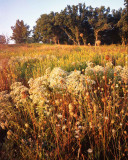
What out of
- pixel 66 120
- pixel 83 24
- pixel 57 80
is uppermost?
pixel 83 24

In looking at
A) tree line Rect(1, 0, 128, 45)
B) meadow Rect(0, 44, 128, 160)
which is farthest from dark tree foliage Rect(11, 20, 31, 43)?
meadow Rect(0, 44, 128, 160)

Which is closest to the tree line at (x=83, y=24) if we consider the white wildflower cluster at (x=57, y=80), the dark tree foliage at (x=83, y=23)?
the dark tree foliage at (x=83, y=23)

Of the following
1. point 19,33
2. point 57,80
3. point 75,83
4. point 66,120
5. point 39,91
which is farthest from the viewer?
point 19,33

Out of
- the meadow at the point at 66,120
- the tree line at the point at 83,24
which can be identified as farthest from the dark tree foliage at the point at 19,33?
the meadow at the point at 66,120

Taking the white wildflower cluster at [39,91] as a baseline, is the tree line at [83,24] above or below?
above

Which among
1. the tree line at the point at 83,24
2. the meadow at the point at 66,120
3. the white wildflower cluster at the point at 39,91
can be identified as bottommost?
the meadow at the point at 66,120

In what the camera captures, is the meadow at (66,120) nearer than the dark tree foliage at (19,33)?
Yes

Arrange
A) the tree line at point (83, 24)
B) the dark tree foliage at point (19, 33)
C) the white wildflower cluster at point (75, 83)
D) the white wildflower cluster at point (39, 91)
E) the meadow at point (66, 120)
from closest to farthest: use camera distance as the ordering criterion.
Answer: the meadow at point (66, 120) < the white wildflower cluster at point (39, 91) < the white wildflower cluster at point (75, 83) < the tree line at point (83, 24) < the dark tree foliage at point (19, 33)

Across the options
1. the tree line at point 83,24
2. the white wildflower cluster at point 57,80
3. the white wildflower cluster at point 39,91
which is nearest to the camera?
the white wildflower cluster at point 39,91

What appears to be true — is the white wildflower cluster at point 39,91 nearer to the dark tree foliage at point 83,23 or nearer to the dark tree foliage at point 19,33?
the dark tree foliage at point 83,23

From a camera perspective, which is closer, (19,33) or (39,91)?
(39,91)

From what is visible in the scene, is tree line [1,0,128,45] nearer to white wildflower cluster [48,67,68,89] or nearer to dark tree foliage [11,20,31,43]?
dark tree foliage [11,20,31,43]

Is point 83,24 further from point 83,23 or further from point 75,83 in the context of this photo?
point 75,83

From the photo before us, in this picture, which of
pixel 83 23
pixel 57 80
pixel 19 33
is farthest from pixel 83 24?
pixel 57 80
